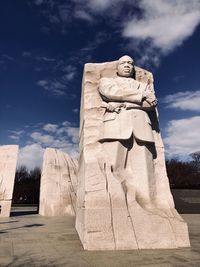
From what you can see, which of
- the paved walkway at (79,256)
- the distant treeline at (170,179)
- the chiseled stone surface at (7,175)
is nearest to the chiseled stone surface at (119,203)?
the paved walkway at (79,256)

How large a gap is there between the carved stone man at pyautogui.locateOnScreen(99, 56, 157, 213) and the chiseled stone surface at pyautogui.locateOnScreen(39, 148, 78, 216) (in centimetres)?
699

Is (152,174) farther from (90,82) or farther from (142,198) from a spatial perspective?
(90,82)

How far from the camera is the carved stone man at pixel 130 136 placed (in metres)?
5.25

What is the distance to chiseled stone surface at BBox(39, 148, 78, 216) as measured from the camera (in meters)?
11.5

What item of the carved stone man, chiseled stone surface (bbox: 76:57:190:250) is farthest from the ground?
the carved stone man

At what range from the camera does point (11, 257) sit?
3607 mm

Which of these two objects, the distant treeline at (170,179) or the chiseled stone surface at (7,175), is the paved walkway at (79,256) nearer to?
the chiseled stone surface at (7,175)

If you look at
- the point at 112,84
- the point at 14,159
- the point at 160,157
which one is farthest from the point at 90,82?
the point at 14,159

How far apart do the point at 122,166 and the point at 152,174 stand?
2.20 ft

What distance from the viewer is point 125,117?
5422mm

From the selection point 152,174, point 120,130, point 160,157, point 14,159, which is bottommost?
point 152,174

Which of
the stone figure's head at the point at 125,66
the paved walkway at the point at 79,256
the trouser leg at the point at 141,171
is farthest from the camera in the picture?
the stone figure's head at the point at 125,66

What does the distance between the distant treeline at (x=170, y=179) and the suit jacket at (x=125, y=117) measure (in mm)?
21503

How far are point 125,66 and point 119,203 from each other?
3.04m
